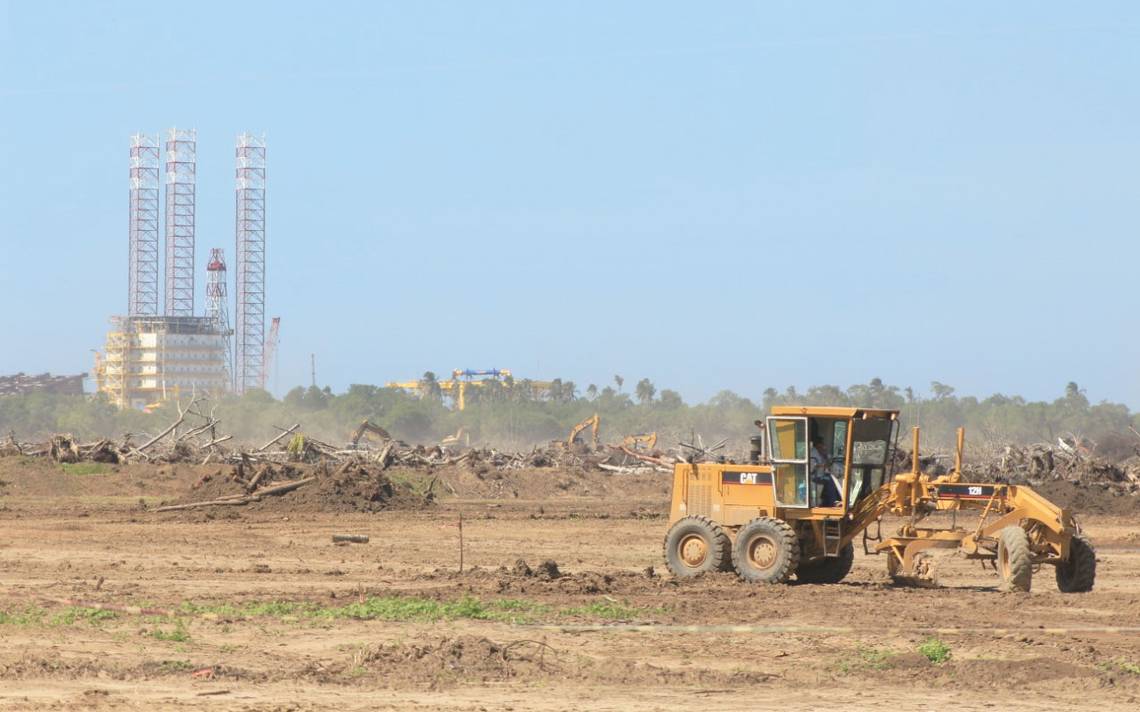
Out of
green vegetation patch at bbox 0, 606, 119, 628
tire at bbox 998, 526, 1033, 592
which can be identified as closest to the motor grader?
tire at bbox 998, 526, 1033, 592

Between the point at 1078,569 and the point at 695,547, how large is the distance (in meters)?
4.59

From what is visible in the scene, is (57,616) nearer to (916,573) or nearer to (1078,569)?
(916,573)

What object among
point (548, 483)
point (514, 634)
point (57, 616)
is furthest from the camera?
point (548, 483)

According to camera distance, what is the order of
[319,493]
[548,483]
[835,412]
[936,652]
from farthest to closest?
[548,483] → [319,493] → [835,412] → [936,652]

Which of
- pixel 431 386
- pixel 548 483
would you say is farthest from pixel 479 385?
pixel 548 483

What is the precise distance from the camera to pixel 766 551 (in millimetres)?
20625

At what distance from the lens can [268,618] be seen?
663 inches

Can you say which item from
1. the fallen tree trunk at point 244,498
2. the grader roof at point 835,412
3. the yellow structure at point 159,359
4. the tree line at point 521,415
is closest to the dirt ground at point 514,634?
the grader roof at point 835,412

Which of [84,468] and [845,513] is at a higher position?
[84,468]

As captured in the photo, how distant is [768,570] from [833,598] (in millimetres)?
1362

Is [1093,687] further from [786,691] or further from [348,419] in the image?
[348,419]

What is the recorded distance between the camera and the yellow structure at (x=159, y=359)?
132 metres

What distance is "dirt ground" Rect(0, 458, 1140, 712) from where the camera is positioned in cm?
1285

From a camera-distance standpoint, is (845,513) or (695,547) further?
(695,547)
